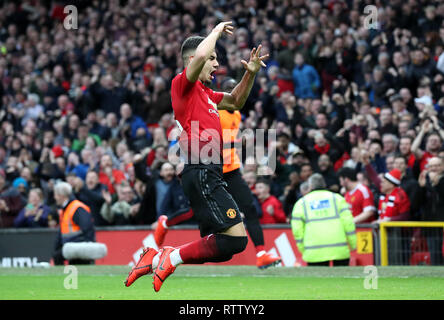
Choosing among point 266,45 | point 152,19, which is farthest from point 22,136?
point 266,45

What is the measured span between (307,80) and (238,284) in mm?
8714

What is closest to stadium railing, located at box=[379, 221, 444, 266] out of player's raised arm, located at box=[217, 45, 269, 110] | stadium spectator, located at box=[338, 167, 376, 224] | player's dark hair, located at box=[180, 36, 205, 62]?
stadium spectator, located at box=[338, 167, 376, 224]

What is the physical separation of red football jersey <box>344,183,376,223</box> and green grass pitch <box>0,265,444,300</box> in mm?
2108

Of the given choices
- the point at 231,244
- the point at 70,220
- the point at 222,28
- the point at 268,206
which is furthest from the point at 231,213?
the point at 268,206

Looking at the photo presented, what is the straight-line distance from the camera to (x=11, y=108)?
21.4 metres

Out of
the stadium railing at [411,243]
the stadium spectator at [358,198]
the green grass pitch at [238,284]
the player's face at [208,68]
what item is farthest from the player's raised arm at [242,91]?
the stadium spectator at [358,198]

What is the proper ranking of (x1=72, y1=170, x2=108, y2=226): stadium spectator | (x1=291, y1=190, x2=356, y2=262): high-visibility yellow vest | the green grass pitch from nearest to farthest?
1. the green grass pitch
2. (x1=291, y1=190, x2=356, y2=262): high-visibility yellow vest
3. (x1=72, y1=170, x2=108, y2=226): stadium spectator

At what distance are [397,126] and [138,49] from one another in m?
8.33

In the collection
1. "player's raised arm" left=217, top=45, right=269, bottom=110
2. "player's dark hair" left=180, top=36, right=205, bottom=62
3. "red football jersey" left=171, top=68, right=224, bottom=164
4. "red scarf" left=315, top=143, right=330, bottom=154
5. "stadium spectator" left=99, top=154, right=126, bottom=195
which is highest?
"player's dark hair" left=180, top=36, right=205, bottom=62

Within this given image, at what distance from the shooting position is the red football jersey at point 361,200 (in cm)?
1293

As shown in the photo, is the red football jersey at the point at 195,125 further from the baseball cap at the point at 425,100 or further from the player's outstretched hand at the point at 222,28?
the baseball cap at the point at 425,100

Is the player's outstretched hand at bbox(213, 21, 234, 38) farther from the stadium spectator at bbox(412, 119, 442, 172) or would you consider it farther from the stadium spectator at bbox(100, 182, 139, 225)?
the stadium spectator at bbox(100, 182, 139, 225)

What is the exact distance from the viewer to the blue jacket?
1730cm

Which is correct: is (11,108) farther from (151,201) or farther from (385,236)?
(385,236)
